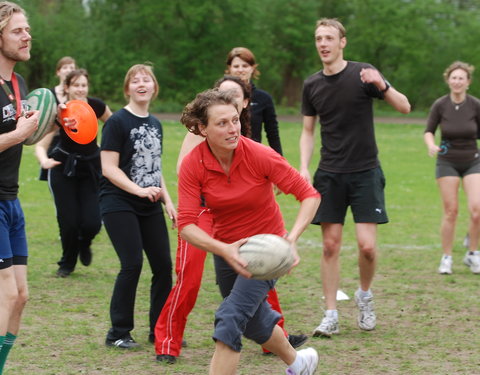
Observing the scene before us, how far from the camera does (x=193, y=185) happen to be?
4.99 meters

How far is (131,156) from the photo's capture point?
6.65 meters

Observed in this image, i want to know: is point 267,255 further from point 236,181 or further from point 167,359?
point 167,359

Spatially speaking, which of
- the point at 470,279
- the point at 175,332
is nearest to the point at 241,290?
the point at 175,332

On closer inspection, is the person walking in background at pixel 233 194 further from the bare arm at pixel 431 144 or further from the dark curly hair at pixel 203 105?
the bare arm at pixel 431 144

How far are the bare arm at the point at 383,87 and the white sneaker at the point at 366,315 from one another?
5.49 feet

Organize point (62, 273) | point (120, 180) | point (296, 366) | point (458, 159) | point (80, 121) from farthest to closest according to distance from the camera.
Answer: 1. point (458, 159)
2. point (62, 273)
3. point (120, 180)
4. point (80, 121)
5. point (296, 366)

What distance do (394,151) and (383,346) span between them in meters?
20.5

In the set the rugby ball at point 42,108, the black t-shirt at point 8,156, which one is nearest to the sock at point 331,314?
the rugby ball at point 42,108

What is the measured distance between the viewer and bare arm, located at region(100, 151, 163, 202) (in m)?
6.39

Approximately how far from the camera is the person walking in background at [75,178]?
8.92 metres

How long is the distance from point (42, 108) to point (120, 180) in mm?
1047

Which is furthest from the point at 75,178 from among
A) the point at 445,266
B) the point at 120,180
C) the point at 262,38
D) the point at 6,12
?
the point at 262,38

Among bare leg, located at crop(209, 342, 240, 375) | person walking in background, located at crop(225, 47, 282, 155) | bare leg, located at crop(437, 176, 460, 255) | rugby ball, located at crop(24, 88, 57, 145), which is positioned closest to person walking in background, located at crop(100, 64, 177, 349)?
rugby ball, located at crop(24, 88, 57, 145)

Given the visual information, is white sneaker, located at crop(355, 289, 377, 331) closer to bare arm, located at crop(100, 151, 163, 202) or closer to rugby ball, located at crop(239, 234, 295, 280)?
bare arm, located at crop(100, 151, 163, 202)
